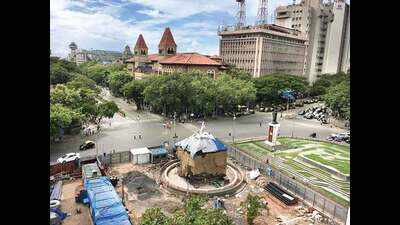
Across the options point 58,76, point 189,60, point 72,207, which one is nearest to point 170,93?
point 189,60

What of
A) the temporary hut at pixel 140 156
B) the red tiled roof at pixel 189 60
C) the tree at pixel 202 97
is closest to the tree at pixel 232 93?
the tree at pixel 202 97

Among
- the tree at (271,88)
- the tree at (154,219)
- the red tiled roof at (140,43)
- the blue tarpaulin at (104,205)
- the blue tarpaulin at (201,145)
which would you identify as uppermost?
the red tiled roof at (140,43)

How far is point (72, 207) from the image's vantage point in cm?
1756

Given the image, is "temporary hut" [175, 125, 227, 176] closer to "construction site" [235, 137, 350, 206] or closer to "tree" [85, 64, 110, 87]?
"construction site" [235, 137, 350, 206]

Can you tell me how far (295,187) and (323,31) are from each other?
73.0 meters

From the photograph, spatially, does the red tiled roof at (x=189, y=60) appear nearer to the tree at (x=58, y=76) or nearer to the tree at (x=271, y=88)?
the tree at (x=271, y=88)

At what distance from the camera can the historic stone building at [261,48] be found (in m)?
70.2

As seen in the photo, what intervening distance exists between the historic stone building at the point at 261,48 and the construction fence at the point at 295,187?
47.1m

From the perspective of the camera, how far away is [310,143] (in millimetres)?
31641

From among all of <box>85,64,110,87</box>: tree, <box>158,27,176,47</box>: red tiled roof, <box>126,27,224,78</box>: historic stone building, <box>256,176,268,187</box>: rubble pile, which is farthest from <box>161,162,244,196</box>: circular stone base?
<box>85,64,110,87</box>: tree

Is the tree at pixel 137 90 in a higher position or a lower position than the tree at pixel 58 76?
lower
